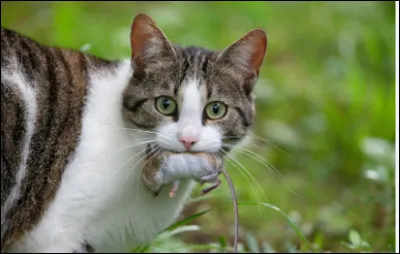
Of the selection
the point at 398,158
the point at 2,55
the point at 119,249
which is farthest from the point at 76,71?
the point at 398,158

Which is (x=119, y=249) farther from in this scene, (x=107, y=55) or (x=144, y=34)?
(x=107, y=55)

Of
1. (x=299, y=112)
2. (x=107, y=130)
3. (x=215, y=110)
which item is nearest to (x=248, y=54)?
(x=215, y=110)

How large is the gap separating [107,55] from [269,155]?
101 centimetres

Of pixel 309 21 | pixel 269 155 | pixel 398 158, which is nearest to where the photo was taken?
pixel 398 158

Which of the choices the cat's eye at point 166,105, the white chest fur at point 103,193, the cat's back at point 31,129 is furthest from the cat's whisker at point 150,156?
the cat's back at point 31,129

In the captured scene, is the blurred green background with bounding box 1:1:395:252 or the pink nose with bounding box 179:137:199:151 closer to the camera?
the pink nose with bounding box 179:137:199:151

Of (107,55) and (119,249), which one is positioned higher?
(107,55)

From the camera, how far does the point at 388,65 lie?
13.2 feet

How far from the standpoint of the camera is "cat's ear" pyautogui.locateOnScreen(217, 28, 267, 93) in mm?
2379

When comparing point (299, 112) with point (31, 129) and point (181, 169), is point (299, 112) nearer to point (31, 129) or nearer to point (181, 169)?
point (181, 169)

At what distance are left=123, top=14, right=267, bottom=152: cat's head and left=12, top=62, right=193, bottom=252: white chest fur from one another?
72 mm

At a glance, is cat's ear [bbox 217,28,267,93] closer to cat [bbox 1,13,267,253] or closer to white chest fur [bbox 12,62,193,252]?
cat [bbox 1,13,267,253]

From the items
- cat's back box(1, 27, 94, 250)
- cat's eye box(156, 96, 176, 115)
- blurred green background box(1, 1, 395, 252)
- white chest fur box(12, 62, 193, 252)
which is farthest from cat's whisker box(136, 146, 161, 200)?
blurred green background box(1, 1, 395, 252)

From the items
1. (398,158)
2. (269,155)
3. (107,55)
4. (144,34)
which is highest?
(144,34)
